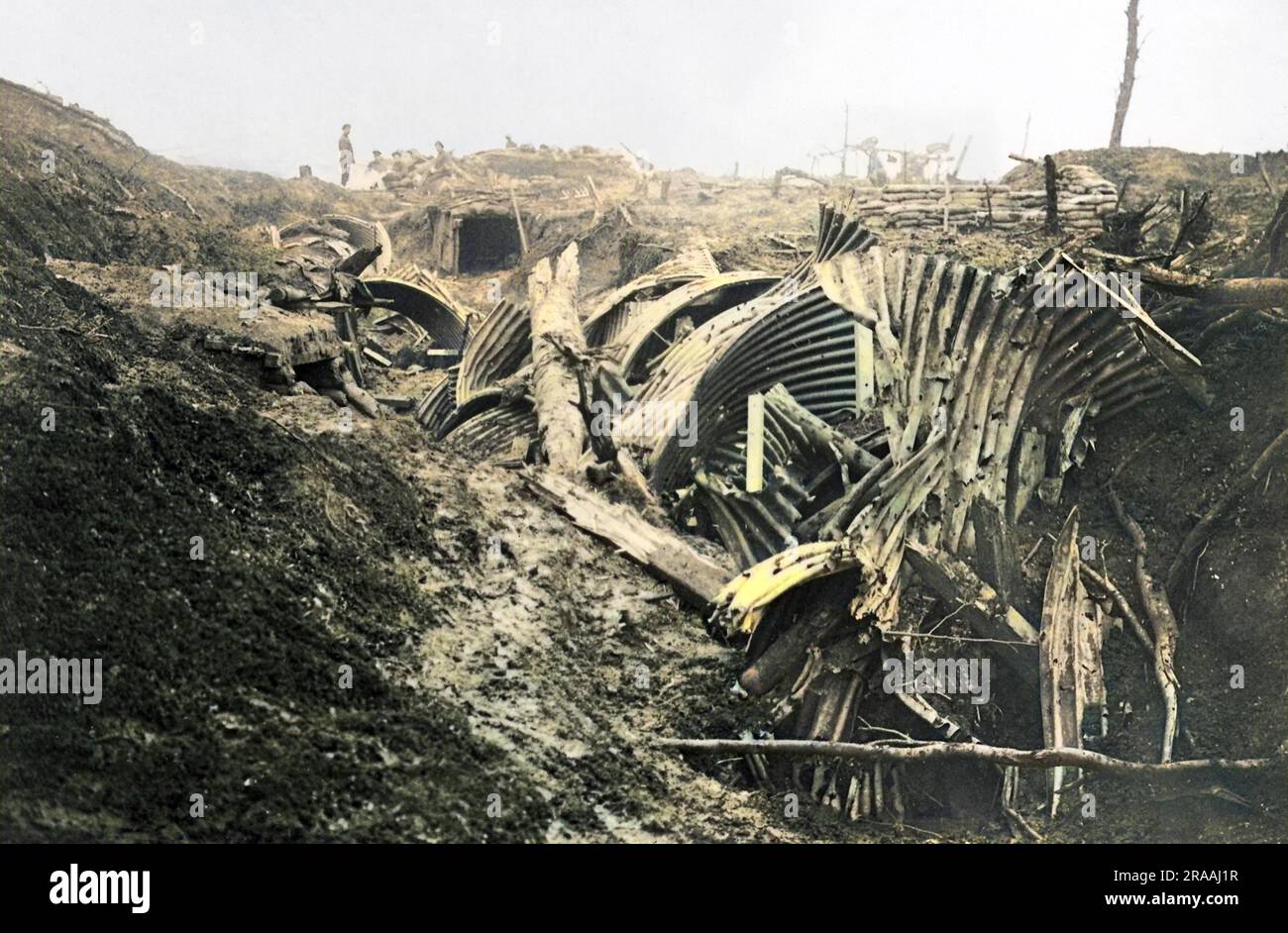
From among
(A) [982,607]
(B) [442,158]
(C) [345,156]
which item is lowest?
(A) [982,607]

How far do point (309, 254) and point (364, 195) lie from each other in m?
3.94

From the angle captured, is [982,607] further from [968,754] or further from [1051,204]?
[1051,204]

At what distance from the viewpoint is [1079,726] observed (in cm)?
448

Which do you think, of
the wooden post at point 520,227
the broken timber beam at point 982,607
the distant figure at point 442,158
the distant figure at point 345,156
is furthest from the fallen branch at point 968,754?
the distant figure at point 442,158

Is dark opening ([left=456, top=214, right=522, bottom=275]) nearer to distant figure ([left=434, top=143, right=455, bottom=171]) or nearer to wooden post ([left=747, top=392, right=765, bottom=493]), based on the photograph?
distant figure ([left=434, top=143, right=455, bottom=171])

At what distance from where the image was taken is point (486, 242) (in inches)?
506

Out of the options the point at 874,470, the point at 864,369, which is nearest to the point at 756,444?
the point at 874,470

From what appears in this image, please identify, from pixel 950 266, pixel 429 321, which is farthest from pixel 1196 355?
pixel 429 321

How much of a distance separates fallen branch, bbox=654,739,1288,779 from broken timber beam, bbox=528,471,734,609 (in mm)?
737

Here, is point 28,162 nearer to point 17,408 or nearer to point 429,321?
point 429,321

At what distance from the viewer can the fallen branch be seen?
4.09m

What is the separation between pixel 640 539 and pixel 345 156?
8.66 metres

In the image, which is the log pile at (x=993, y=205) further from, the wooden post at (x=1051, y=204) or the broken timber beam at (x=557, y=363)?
the broken timber beam at (x=557, y=363)

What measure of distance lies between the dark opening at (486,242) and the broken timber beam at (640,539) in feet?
26.0
